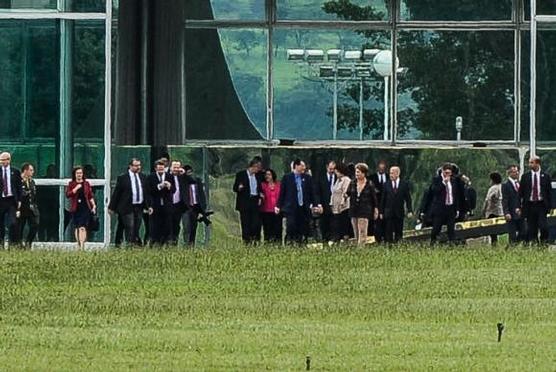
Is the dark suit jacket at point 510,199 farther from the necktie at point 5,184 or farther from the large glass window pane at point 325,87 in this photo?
the large glass window pane at point 325,87

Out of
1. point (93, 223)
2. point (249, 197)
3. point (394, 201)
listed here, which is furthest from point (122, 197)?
point (394, 201)

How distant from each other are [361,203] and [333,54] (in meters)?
13.5

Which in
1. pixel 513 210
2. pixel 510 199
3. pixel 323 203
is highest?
pixel 510 199

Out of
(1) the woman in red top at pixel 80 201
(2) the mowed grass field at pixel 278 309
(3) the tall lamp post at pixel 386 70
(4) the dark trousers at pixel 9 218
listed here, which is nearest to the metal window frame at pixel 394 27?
(3) the tall lamp post at pixel 386 70

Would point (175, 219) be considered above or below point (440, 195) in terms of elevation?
below

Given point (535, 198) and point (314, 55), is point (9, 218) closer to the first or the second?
point (535, 198)

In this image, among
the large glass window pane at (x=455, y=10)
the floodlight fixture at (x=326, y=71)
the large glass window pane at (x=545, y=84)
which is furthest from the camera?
the floodlight fixture at (x=326, y=71)

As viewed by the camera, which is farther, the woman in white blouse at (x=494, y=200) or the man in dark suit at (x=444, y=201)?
the woman in white blouse at (x=494, y=200)

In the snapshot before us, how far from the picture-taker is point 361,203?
38.4 meters

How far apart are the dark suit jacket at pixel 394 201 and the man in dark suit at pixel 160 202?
157 inches

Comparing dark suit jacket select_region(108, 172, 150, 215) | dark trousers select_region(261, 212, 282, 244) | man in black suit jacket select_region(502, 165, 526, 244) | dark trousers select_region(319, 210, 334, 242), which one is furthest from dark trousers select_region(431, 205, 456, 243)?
dark suit jacket select_region(108, 172, 150, 215)

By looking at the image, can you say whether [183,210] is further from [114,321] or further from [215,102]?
[114,321]

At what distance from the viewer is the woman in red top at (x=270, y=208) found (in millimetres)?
40594

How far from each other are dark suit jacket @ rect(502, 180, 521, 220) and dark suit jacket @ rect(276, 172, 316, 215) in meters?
3.72
